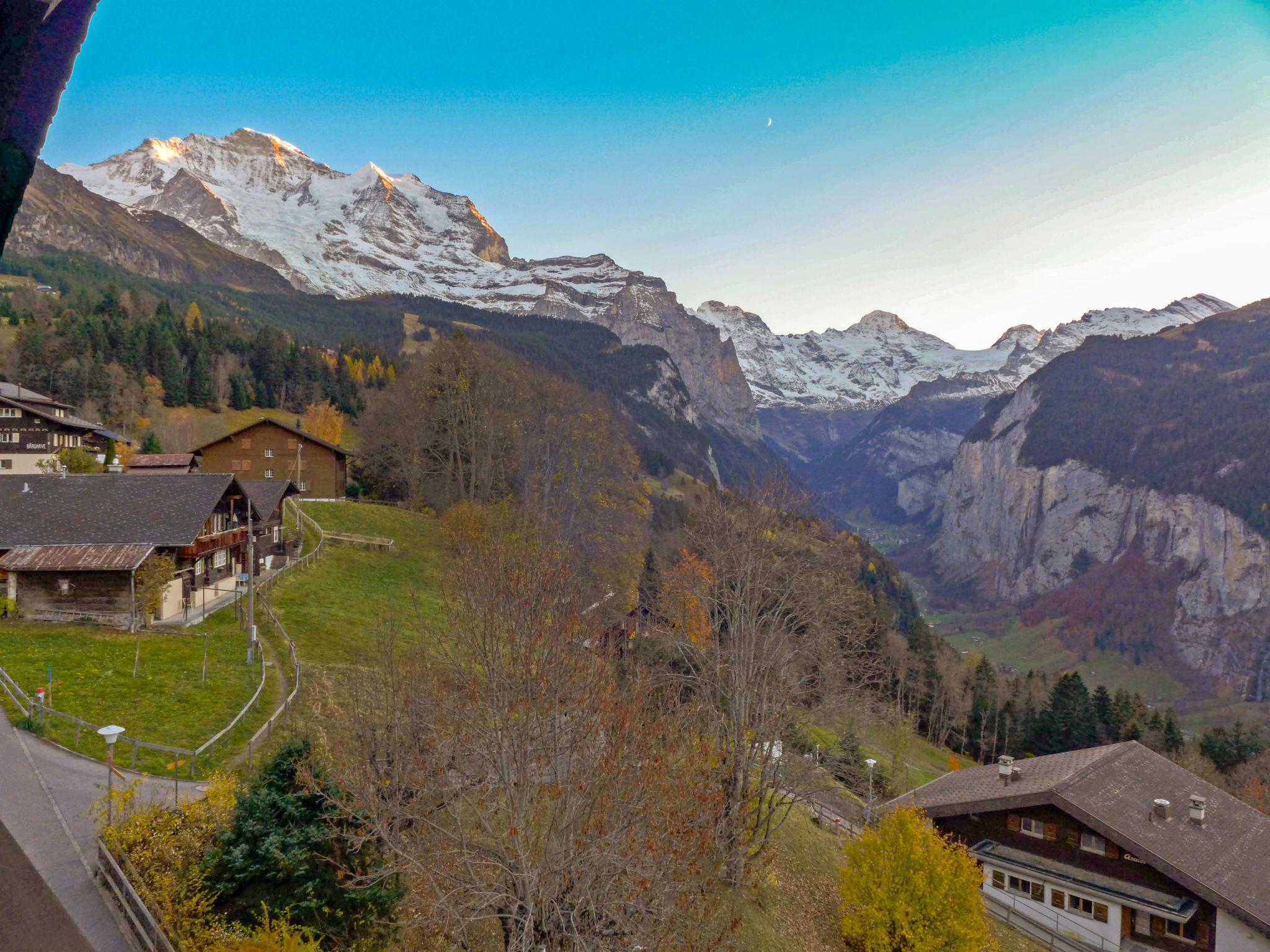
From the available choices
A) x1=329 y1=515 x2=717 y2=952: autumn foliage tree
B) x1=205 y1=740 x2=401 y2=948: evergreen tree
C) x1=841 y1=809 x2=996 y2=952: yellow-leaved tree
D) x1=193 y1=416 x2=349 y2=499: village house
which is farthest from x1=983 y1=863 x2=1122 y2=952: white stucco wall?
x1=193 y1=416 x2=349 y2=499: village house

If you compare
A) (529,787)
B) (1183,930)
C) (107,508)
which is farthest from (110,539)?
(1183,930)

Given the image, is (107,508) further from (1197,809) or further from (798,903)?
(1197,809)

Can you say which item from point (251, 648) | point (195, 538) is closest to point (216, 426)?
point (195, 538)

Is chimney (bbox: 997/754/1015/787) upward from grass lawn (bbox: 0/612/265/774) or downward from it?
downward

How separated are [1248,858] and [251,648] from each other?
47962mm

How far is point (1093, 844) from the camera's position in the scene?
3653 cm

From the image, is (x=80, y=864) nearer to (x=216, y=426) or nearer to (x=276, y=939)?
(x=276, y=939)

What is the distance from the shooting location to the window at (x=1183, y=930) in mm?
33031

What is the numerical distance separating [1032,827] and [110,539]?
4888cm

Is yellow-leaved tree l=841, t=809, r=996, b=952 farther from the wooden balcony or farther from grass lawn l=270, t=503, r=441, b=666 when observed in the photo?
the wooden balcony

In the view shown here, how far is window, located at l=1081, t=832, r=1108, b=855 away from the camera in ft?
119

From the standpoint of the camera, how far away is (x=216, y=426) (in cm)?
9444

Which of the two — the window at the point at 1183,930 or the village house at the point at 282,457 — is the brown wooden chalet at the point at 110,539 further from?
the window at the point at 1183,930

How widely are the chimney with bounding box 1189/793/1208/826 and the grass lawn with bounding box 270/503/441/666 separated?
40351mm
